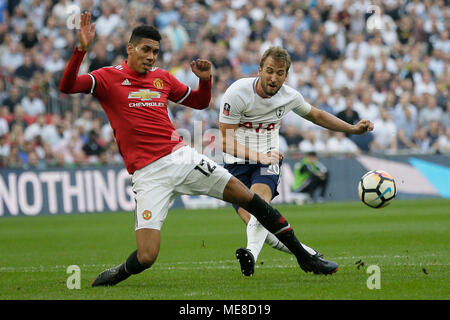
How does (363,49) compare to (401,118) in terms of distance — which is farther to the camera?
(363,49)

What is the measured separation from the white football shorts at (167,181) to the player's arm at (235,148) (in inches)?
25.4

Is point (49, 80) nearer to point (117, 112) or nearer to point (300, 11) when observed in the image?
point (300, 11)

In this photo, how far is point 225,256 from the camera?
34.9 ft

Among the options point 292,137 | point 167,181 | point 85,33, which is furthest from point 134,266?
point 292,137

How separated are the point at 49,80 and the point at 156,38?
48.6ft

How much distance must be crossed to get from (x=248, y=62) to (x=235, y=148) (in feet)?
53.2

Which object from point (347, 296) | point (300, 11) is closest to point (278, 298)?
point (347, 296)

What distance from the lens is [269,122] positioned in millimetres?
8953

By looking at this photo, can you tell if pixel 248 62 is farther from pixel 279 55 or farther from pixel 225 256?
pixel 279 55

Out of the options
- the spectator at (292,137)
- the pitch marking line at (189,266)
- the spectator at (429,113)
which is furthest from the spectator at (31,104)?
the pitch marking line at (189,266)

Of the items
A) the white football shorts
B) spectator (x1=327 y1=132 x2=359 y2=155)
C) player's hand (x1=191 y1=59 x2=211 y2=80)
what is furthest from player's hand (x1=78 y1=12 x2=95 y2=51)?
spectator (x1=327 y1=132 x2=359 y2=155)

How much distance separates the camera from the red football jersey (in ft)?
25.2

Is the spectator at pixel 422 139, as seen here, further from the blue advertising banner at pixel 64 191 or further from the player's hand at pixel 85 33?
the player's hand at pixel 85 33
